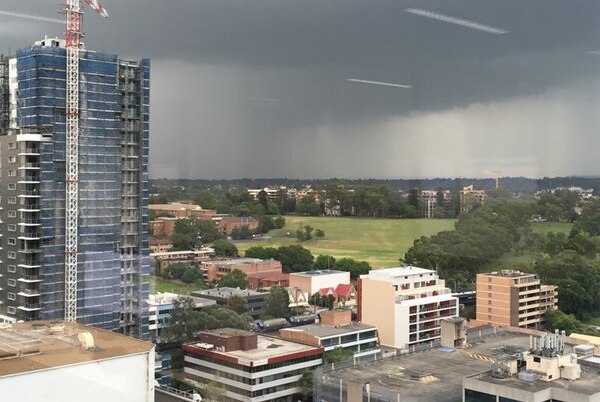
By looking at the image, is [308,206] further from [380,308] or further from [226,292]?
[380,308]

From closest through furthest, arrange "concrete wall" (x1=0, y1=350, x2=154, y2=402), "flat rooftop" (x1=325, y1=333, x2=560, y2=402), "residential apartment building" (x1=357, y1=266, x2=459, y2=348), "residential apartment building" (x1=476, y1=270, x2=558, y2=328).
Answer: "concrete wall" (x1=0, y1=350, x2=154, y2=402) < "flat rooftop" (x1=325, y1=333, x2=560, y2=402) < "residential apartment building" (x1=357, y1=266, x2=459, y2=348) < "residential apartment building" (x1=476, y1=270, x2=558, y2=328)

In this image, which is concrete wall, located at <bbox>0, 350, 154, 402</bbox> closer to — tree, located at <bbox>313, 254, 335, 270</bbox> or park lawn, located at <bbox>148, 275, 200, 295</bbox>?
park lawn, located at <bbox>148, 275, 200, 295</bbox>

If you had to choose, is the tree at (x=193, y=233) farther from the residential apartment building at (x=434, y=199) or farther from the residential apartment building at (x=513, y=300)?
the residential apartment building at (x=513, y=300)

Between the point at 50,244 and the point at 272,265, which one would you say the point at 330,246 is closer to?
the point at 272,265

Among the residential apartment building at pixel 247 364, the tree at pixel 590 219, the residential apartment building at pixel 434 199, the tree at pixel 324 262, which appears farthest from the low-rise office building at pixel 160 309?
the tree at pixel 590 219

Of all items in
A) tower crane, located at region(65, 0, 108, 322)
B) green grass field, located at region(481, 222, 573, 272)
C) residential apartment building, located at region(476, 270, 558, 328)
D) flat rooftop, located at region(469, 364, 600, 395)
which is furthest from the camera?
green grass field, located at region(481, 222, 573, 272)

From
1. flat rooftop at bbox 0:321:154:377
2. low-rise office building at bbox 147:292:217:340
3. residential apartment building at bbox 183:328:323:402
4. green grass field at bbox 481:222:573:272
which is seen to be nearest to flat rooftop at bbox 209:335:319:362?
residential apartment building at bbox 183:328:323:402

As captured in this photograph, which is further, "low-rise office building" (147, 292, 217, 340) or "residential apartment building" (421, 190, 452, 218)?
"residential apartment building" (421, 190, 452, 218)
